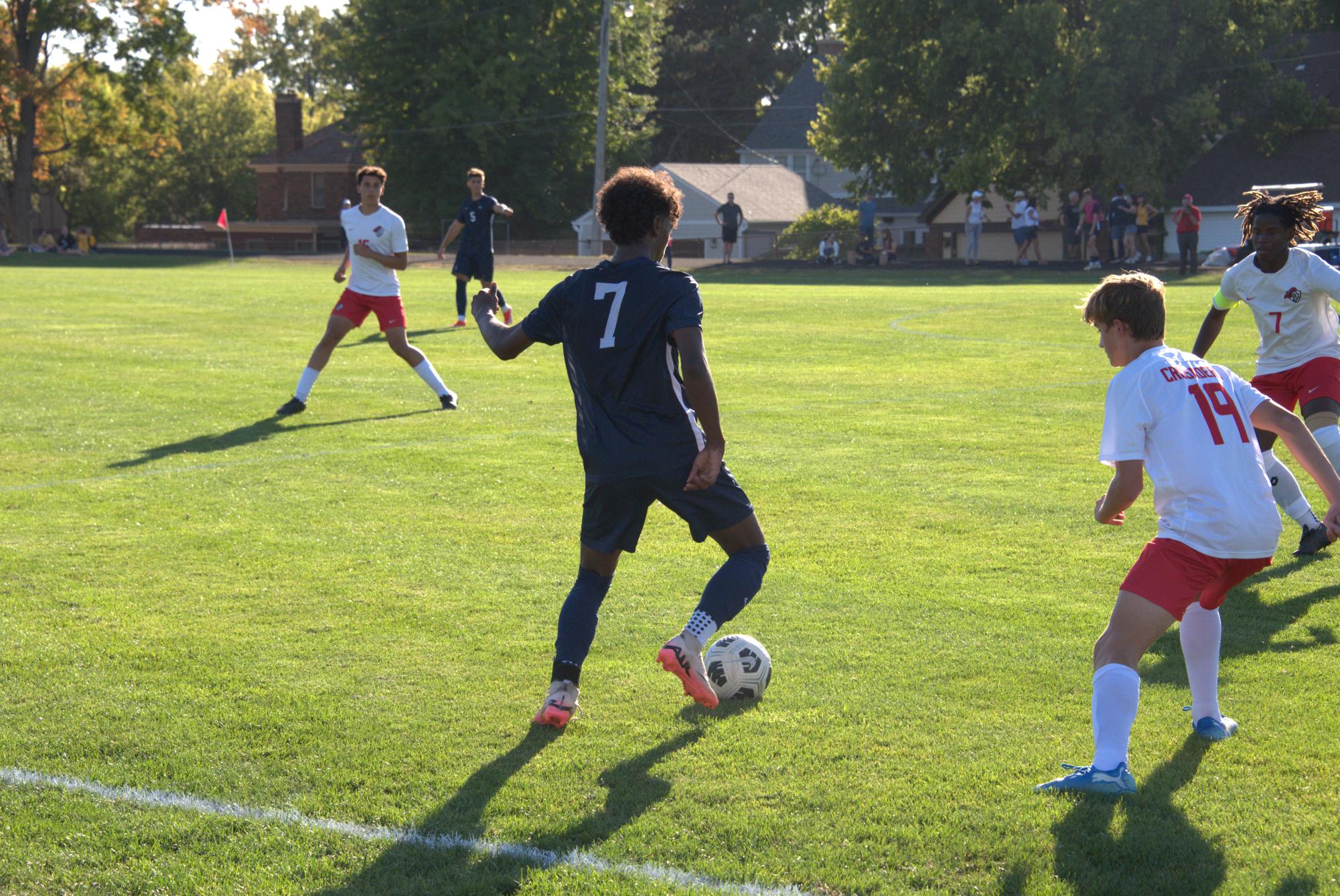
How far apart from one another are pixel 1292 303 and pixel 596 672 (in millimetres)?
4657

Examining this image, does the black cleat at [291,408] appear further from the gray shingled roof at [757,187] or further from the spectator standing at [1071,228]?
the gray shingled roof at [757,187]

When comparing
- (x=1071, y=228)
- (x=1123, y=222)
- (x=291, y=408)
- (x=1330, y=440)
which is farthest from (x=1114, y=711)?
(x=1071, y=228)

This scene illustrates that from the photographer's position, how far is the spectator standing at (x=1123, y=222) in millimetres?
35312

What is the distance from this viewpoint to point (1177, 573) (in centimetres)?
420

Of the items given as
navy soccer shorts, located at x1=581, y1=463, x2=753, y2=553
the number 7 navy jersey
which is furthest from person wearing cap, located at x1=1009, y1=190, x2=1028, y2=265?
the number 7 navy jersey

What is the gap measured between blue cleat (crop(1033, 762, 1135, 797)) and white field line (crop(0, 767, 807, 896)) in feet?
3.52

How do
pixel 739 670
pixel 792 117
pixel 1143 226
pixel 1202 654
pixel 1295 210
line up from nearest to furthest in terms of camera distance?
pixel 1202 654, pixel 739 670, pixel 1295 210, pixel 1143 226, pixel 792 117

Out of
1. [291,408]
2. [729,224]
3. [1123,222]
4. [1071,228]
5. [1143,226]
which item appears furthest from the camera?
[729,224]

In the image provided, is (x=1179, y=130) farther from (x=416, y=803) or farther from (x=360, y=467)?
(x=416, y=803)

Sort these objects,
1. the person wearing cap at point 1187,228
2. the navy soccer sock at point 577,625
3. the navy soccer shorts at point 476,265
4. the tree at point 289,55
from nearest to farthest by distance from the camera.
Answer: the navy soccer sock at point 577,625, the navy soccer shorts at point 476,265, the person wearing cap at point 1187,228, the tree at point 289,55

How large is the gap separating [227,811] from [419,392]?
983cm

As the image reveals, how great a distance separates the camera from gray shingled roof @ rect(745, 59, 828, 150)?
7450 centimetres

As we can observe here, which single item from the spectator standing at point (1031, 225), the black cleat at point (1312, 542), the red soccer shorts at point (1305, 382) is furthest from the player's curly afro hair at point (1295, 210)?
the spectator standing at point (1031, 225)

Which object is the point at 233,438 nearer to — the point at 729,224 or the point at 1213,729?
the point at 1213,729
